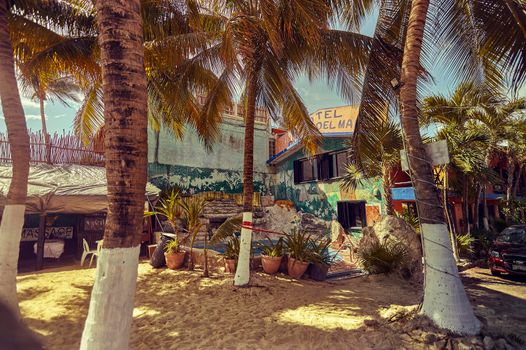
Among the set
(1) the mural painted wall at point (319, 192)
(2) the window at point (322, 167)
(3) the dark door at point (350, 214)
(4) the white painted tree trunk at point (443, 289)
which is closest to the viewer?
(4) the white painted tree trunk at point (443, 289)

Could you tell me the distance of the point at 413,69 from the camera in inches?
A: 196

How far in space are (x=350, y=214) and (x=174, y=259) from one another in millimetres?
10443

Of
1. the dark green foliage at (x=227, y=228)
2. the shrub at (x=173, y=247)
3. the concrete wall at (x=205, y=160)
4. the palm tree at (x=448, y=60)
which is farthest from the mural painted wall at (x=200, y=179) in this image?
the palm tree at (x=448, y=60)

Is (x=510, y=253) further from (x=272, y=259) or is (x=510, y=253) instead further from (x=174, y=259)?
(x=174, y=259)

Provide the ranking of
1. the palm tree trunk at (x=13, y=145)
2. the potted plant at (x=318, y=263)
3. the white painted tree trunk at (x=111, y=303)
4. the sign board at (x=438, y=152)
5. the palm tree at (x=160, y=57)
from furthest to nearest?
the potted plant at (x=318, y=263) → the palm tree at (x=160, y=57) → the palm tree trunk at (x=13, y=145) → the sign board at (x=438, y=152) → the white painted tree trunk at (x=111, y=303)

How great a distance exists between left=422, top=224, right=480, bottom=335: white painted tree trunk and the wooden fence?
43.2 ft

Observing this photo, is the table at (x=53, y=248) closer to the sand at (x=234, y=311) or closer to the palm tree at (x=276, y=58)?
the sand at (x=234, y=311)

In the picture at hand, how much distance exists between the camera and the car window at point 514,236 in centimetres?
954

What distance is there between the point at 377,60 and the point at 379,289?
5399 mm

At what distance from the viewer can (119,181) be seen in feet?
8.55

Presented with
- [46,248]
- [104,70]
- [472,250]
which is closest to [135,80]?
[104,70]

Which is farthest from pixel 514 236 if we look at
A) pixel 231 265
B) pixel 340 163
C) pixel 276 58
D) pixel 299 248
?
pixel 276 58

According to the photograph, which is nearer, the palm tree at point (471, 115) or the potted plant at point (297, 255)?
the potted plant at point (297, 255)

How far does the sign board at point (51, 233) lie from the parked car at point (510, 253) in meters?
15.6
